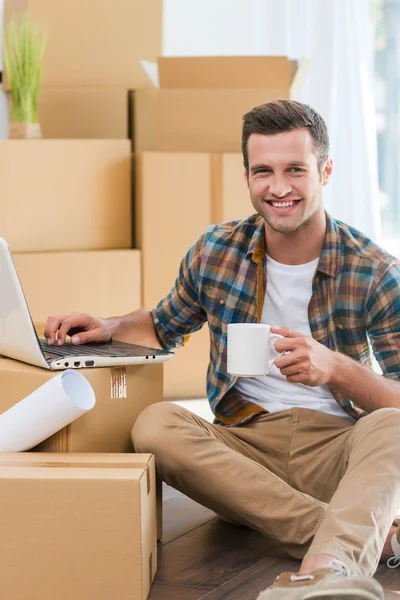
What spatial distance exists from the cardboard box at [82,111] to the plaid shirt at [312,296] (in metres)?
1.47

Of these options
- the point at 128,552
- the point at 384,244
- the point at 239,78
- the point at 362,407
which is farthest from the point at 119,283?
the point at 128,552

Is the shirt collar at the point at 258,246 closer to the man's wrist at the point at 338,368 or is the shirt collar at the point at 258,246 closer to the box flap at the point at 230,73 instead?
the man's wrist at the point at 338,368

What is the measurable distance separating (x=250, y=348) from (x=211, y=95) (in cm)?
177

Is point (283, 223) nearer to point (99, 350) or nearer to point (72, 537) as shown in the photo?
point (99, 350)

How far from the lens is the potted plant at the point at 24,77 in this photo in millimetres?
3016

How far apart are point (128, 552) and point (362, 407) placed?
51 centimetres

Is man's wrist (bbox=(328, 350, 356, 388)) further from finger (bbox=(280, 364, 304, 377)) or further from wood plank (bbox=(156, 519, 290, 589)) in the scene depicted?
wood plank (bbox=(156, 519, 290, 589))

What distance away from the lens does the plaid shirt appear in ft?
5.64

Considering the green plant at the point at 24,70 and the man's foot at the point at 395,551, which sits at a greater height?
the green plant at the point at 24,70

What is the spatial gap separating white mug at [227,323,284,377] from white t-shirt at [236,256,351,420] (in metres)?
0.29

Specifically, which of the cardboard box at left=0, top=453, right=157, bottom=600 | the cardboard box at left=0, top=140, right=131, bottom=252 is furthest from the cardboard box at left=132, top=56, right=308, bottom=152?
the cardboard box at left=0, top=453, right=157, bottom=600

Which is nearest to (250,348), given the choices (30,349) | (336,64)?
(30,349)

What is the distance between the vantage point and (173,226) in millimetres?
3090

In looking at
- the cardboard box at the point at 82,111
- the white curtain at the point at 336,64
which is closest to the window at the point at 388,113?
the white curtain at the point at 336,64
